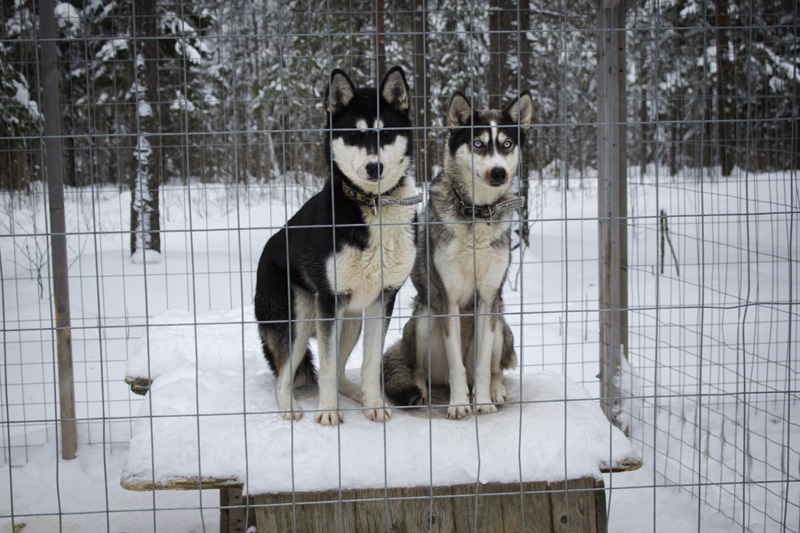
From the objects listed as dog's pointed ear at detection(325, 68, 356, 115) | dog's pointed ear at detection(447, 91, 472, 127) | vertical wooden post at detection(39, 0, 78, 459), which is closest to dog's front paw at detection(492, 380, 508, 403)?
dog's pointed ear at detection(447, 91, 472, 127)

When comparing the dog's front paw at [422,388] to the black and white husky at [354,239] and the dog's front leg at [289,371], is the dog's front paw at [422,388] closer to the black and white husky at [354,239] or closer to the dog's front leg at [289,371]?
the black and white husky at [354,239]

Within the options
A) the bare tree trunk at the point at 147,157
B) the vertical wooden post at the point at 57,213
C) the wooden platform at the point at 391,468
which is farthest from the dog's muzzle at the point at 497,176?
the bare tree trunk at the point at 147,157

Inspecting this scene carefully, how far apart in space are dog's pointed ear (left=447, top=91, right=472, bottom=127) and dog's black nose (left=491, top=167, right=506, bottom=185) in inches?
14.8

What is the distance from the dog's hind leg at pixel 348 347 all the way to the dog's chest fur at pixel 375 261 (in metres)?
0.22

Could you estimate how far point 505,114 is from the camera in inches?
129

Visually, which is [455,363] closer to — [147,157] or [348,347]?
[348,347]

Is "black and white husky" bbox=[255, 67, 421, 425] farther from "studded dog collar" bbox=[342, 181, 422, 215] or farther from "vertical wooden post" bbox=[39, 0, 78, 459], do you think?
"vertical wooden post" bbox=[39, 0, 78, 459]

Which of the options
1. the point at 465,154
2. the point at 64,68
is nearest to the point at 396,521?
the point at 465,154

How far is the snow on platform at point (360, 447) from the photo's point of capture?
2.69 metres

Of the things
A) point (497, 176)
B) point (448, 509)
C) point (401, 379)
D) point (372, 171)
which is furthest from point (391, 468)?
point (497, 176)

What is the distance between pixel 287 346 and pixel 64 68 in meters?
11.3

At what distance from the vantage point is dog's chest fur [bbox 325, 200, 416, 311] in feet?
9.72

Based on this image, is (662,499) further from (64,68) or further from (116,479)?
(64,68)

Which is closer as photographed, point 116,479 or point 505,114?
point 505,114
